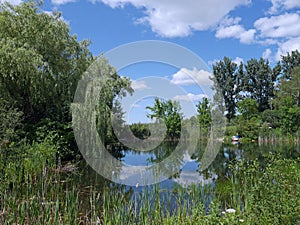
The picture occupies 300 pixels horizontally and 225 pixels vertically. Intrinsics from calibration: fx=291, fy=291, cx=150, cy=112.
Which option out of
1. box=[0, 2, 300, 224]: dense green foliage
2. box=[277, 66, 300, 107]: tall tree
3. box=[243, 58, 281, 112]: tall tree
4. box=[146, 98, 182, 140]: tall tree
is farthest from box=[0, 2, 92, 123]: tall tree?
box=[243, 58, 281, 112]: tall tree

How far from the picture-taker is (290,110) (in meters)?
23.2

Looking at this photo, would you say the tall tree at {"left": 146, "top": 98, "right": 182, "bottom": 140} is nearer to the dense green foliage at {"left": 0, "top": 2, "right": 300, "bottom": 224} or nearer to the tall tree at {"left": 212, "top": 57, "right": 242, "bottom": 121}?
the dense green foliage at {"left": 0, "top": 2, "right": 300, "bottom": 224}

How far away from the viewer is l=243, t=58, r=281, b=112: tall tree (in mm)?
35875

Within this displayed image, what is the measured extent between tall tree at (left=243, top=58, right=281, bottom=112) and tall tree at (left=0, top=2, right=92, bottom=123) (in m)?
29.3

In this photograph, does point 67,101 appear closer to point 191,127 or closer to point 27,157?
point 27,157

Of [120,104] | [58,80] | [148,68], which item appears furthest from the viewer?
[120,104]

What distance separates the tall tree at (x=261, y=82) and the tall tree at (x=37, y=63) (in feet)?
96.0

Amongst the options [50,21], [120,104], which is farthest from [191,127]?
[50,21]

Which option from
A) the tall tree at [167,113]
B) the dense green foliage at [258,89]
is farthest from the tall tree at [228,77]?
the tall tree at [167,113]

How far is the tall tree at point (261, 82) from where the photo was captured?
118ft

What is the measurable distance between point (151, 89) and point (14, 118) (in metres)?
3.73

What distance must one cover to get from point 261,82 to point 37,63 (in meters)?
32.1

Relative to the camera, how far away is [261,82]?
36.2 meters

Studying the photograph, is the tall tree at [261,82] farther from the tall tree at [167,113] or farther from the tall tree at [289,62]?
the tall tree at [167,113]
